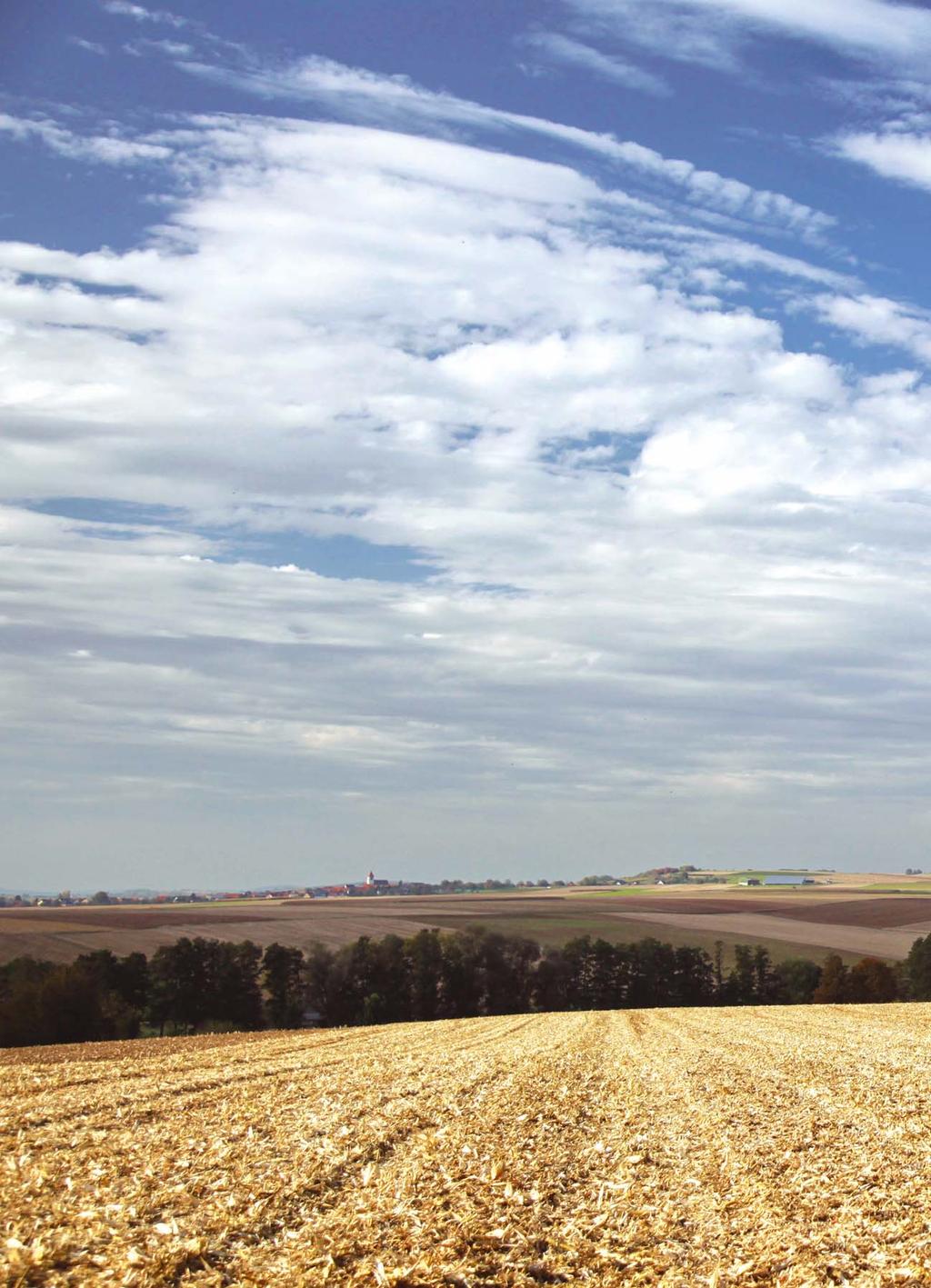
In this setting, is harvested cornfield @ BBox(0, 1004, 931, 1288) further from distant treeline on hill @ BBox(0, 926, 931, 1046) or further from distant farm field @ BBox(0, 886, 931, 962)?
distant farm field @ BBox(0, 886, 931, 962)

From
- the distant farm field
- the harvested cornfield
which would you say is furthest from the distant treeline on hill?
the harvested cornfield

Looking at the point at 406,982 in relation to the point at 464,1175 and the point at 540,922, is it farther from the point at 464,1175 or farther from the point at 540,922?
the point at 464,1175

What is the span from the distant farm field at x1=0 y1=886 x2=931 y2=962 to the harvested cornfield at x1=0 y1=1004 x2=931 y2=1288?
69.1m

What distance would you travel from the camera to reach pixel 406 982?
81.9 metres

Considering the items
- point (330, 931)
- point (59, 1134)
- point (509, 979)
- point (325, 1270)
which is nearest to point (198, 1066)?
point (59, 1134)

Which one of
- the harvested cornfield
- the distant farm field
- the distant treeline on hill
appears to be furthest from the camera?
the distant farm field

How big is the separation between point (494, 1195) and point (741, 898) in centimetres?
16852

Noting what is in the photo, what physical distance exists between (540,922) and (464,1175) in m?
115

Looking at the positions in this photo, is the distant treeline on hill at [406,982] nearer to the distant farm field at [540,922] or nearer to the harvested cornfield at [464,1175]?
the distant farm field at [540,922]

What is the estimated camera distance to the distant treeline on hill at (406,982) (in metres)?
70.8

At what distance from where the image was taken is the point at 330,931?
4387 inches

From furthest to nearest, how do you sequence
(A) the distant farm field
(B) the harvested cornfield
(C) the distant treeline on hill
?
(A) the distant farm field → (C) the distant treeline on hill → (B) the harvested cornfield

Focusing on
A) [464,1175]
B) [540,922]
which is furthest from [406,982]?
[464,1175]

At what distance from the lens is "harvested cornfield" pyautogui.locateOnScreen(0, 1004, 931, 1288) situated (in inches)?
393
